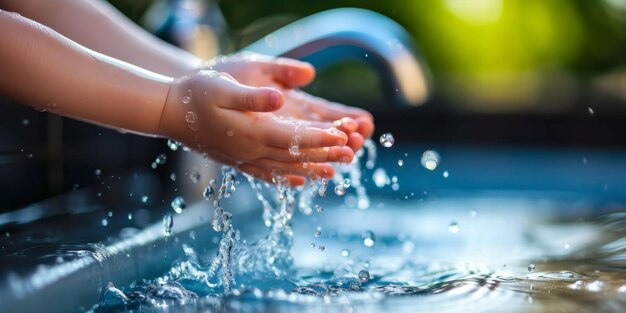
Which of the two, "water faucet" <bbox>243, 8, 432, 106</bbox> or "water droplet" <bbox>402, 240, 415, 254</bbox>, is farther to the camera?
"water droplet" <bbox>402, 240, 415, 254</bbox>

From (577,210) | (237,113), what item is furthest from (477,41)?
(237,113)

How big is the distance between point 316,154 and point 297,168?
6cm

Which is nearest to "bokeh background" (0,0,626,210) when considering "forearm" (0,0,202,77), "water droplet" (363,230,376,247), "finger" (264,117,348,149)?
"forearm" (0,0,202,77)

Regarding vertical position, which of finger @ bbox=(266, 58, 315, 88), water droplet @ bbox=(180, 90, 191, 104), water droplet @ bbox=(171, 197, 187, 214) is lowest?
water droplet @ bbox=(171, 197, 187, 214)

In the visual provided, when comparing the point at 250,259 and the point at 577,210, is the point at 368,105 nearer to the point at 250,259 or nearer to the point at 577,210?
the point at 577,210

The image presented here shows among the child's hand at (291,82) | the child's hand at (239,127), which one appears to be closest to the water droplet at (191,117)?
the child's hand at (239,127)

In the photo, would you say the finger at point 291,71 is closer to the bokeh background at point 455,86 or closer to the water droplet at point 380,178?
the bokeh background at point 455,86

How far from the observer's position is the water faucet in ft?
3.94

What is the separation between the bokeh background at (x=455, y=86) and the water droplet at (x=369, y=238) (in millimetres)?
267

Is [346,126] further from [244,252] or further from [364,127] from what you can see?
[244,252]

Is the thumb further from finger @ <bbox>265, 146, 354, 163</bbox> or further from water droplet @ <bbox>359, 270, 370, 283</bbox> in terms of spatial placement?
water droplet @ <bbox>359, 270, 370, 283</bbox>

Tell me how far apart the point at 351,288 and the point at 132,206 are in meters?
0.57

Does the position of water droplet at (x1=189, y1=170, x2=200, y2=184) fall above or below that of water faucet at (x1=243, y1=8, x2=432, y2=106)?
below

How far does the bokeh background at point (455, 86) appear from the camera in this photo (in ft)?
4.54
